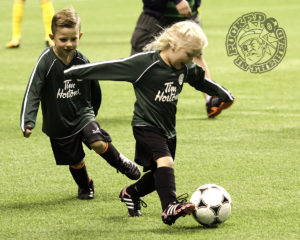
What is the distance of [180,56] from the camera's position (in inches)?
193

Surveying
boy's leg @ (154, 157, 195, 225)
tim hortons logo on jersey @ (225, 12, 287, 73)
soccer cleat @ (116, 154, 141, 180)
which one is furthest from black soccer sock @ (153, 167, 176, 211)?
tim hortons logo on jersey @ (225, 12, 287, 73)

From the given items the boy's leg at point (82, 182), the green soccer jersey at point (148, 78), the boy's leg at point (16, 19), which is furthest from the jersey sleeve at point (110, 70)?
the boy's leg at point (16, 19)

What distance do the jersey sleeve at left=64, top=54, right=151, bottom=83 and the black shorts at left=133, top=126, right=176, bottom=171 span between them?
0.35 meters

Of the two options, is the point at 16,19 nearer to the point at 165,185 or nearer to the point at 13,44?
the point at 13,44

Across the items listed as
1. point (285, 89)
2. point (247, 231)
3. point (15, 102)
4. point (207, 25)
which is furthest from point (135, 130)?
point (207, 25)

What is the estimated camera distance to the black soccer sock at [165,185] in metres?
4.81

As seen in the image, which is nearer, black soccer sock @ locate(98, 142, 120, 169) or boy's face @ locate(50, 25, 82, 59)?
boy's face @ locate(50, 25, 82, 59)

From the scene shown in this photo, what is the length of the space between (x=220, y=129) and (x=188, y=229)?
3.37 m

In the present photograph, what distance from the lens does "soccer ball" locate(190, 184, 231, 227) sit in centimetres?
482

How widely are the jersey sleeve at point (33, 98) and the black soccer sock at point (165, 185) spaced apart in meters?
0.94

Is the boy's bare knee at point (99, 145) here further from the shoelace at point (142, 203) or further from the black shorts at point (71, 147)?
the shoelace at point (142, 203)

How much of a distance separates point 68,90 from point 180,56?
3.34 ft

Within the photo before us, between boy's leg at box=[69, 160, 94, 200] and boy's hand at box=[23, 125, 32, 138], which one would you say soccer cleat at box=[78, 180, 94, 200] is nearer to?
boy's leg at box=[69, 160, 94, 200]

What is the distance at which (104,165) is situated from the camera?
6.69 meters
